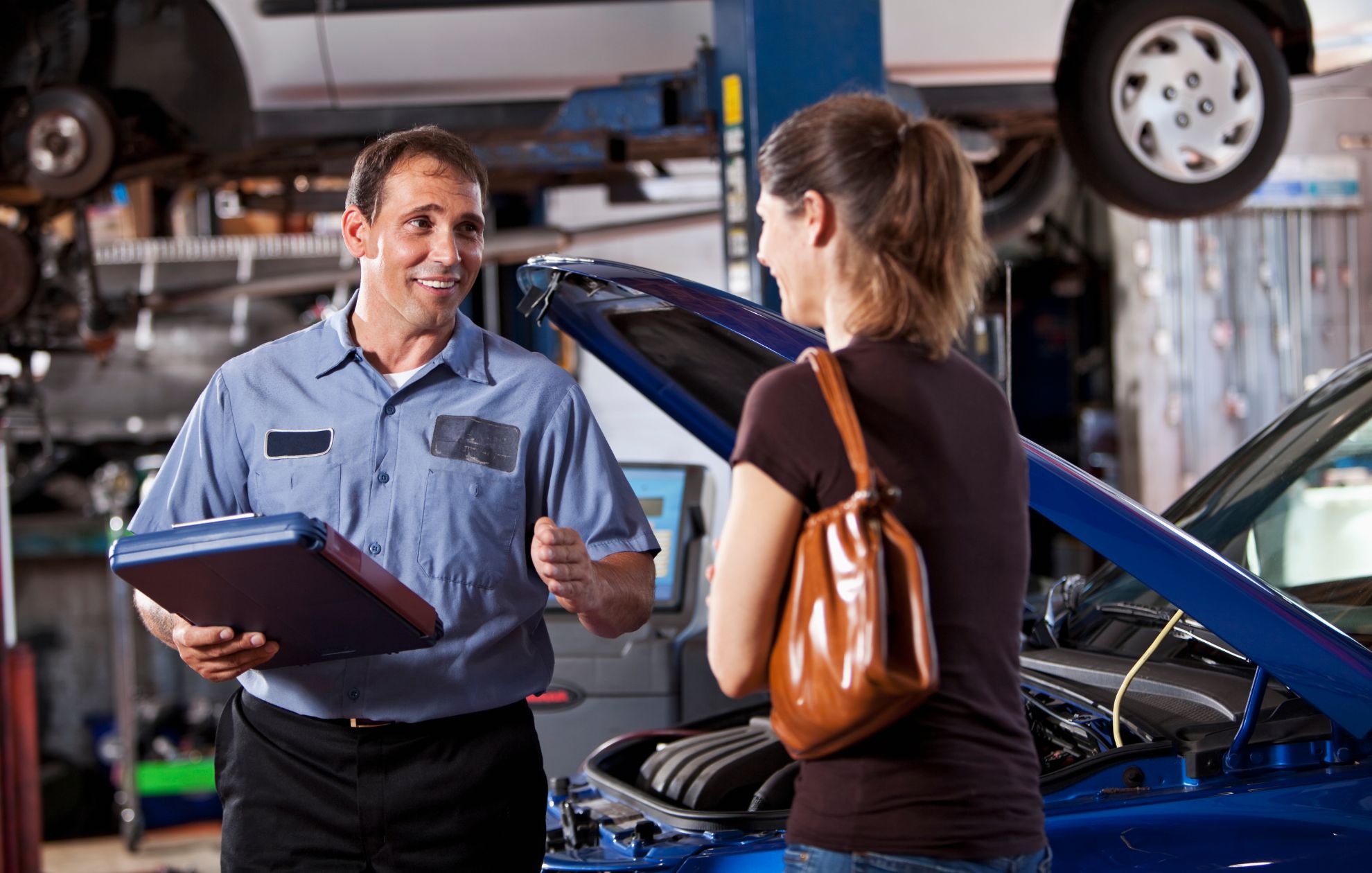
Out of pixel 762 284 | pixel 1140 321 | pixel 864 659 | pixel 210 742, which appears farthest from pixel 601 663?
pixel 1140 321

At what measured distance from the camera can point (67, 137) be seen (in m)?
4.54

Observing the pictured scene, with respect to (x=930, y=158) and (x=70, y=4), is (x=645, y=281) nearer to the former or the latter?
(x=930, y=158)

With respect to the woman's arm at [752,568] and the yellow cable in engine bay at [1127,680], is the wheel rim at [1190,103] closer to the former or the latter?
the yellow cable in engine bay at [1127,680]

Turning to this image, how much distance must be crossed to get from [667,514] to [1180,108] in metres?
2.24

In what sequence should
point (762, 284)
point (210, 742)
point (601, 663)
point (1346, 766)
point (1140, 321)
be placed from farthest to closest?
point (1140, 321)
point (210, 742)
point (762, 284)
point (601, 663)
point (1346, 766)

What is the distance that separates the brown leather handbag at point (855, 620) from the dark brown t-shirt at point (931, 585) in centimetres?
3

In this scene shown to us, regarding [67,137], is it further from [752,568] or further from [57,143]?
[752,568]

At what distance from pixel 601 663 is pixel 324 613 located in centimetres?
173

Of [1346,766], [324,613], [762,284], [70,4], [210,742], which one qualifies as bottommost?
[210,742]

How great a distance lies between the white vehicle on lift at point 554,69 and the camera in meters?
4.32

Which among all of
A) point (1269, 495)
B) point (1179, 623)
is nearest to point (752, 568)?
point (1179, 623)

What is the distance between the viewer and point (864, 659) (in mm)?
1119

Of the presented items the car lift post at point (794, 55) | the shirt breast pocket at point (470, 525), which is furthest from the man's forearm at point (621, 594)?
the car lift post at point (794, 55)

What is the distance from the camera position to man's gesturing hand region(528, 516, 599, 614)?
1.62 metres
